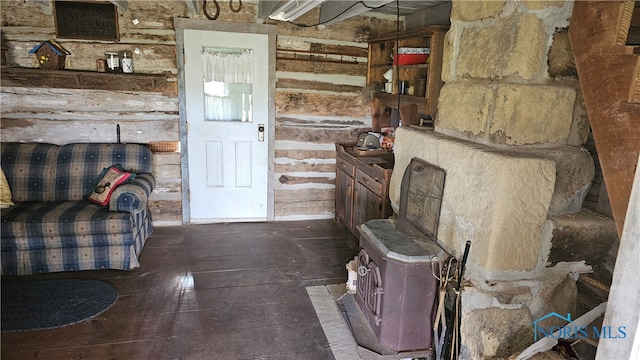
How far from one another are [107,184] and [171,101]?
1106 mm

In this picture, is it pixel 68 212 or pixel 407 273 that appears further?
pixel 68 212

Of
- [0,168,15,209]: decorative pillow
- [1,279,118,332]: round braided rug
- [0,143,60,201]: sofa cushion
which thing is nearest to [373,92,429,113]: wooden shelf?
[1,279,118,332]: round braided rug

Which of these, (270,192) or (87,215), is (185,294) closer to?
(87,215)

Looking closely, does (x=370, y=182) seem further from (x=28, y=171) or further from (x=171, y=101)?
(x=28, y=171)

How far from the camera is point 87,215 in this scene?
10.8ft

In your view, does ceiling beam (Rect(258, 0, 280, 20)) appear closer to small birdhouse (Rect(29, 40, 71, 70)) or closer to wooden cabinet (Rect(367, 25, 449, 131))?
wooden cabinet (Rect(367, 25, 449, 131))

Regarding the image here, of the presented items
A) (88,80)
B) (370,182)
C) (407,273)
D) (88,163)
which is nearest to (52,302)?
(88,163)

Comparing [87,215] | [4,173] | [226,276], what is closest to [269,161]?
[226,276]

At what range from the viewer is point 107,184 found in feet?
11.8

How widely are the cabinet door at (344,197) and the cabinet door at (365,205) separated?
0.16 m

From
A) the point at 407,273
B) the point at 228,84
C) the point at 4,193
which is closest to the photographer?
the point at 407,273

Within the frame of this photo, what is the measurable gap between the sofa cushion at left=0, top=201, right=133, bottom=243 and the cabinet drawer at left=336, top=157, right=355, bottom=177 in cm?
205

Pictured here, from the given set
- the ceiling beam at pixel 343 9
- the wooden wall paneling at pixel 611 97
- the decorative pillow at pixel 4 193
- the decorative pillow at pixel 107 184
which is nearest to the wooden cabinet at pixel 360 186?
the ceiling beam at pixel 343 9

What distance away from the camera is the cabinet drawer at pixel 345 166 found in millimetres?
4164
